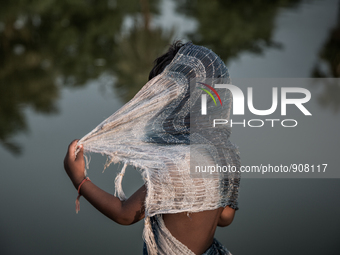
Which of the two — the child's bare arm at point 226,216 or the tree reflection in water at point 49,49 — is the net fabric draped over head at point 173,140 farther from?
the tree reflection in water at point 49,49

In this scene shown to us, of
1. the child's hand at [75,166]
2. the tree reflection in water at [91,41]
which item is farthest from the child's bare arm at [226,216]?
the tree reflection in water at [91,41]

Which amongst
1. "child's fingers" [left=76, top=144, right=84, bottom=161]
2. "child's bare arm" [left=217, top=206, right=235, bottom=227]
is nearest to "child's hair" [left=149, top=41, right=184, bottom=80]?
"child's fingers" [left=76, top=144, right=84, bottom=161]

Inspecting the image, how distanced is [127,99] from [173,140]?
3.16m

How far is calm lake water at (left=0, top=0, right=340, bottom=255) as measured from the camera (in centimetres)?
280

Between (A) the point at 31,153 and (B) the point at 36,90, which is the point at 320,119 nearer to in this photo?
(A) the point at 31,153

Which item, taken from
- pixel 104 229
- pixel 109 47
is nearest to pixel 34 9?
pixel 109 47

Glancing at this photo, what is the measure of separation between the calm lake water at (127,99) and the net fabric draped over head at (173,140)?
2.44 feet

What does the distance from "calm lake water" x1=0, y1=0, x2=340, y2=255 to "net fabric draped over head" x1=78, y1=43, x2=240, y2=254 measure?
74 cm

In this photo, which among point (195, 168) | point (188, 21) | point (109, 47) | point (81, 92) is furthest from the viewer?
point (188, 21)

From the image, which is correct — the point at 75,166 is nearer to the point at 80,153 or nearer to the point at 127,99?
the point at 80,153

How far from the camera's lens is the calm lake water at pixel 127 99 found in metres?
2.80

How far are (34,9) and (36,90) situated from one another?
10.8 feet

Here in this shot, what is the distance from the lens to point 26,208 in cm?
298

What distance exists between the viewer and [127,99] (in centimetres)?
431
